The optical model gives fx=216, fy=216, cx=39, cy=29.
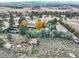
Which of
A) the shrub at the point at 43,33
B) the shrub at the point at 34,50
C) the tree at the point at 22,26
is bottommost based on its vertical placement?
the shrub at the point at 34,50

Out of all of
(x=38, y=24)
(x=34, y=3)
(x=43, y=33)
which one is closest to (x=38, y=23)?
(x=38, y=24)

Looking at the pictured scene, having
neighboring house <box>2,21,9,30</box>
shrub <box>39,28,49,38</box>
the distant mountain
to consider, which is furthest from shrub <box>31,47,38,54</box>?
the distant mountain

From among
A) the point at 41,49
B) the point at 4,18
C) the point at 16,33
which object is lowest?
Answer: the point at 41,49

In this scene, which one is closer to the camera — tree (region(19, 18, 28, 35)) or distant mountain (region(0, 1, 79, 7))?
tree (region(19, 18, 28, 35))

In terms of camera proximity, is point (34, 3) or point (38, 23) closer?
point (38, 23)

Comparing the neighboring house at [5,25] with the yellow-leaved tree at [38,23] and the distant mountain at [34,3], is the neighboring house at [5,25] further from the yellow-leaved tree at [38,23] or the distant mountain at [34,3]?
the yellow-leaved tree at [38,23]

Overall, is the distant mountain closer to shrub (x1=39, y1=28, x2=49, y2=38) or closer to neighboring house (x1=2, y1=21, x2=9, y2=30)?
neighboring house (x1=2, y1=21, x2=9, y2=30)

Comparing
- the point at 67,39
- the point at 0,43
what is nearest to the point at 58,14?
the point at 67,39

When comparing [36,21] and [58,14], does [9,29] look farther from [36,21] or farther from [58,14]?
[58,14]

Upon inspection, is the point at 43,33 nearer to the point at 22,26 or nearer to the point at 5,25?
the point at 22,26

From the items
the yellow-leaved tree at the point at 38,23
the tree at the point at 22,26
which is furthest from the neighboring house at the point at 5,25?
the yellow-leaved tree at the point at 38,23

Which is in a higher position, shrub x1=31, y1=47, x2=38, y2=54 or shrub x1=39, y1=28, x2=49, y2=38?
shrub x1=39, y1=28, x2=49, y2=38
